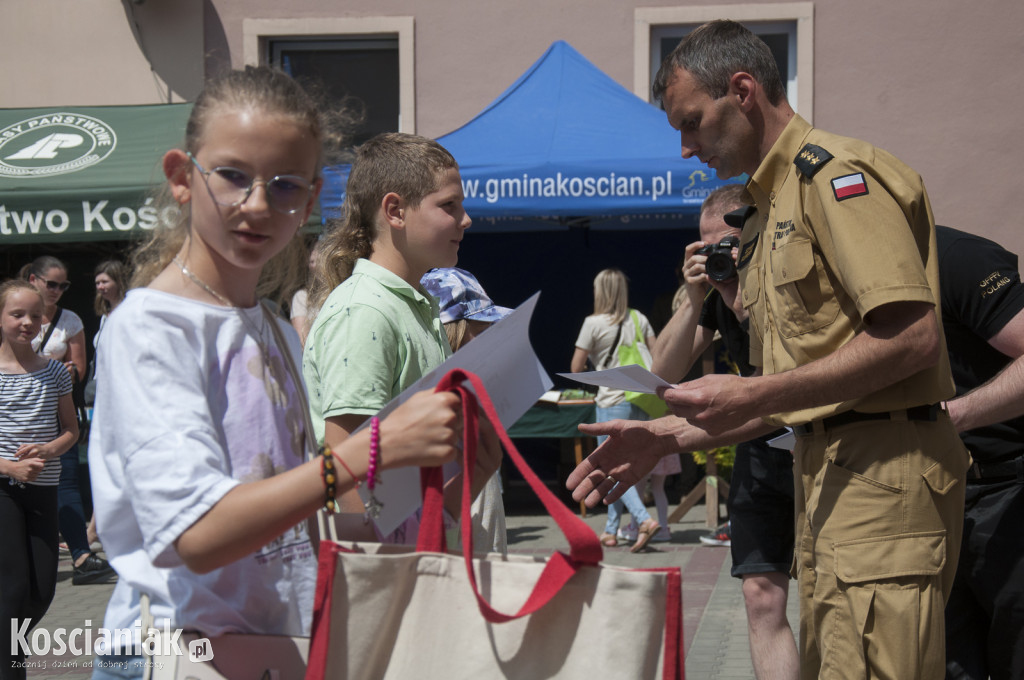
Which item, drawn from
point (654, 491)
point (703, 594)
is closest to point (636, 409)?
point (654, 491)

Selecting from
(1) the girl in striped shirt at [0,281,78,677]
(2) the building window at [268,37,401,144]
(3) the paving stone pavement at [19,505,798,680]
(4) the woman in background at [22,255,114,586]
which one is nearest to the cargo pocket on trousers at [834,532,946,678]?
(3) the paving stone pavement at [19,505,798,680]

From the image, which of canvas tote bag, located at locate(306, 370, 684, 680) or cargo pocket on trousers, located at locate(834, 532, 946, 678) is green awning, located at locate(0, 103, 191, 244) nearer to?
cargo pocket on trousers, located at locate(834, 532, 946, 678)

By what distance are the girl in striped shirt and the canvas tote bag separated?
12.3 ft

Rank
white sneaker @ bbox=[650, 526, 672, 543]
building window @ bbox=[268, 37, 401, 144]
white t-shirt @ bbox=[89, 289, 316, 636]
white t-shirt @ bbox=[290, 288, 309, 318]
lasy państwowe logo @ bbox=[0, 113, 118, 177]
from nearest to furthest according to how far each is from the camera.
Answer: white t-shirt @ bbox=[89, 289, 316, 636] < white t-shirt @ bbox=[290, 288, 309, 318] < white sneaker @ bbox=[650, 526, 672, 543] < lasy państwowe logo @ bbox=[0, 113, 118, 177] < building window @ bbox=[268, 37, 401, 144]

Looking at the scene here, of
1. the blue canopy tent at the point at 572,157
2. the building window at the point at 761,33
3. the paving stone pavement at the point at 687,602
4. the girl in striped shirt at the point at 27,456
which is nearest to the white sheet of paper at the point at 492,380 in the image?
the paving stone pavement at the point at 687,602

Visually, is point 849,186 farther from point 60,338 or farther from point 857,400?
→ point 60,338

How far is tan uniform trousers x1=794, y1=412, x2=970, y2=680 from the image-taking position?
2.18 m

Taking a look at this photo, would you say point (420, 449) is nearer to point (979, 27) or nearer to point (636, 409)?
point (636, 409)

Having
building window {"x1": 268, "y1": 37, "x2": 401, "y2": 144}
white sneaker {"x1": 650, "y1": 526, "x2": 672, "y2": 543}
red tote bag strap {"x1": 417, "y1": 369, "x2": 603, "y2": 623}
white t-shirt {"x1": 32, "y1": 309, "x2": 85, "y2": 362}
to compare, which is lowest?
white sneaker {"x1": 650, "y1": 526, "x2": 672, "y2": 543}

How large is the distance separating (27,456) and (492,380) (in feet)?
13.2

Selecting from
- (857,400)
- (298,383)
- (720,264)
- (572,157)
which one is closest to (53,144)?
(572,157)

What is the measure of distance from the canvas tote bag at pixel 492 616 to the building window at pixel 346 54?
969cm

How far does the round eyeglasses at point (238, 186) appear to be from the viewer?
1.51 meters

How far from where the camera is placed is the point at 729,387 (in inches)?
84.8
